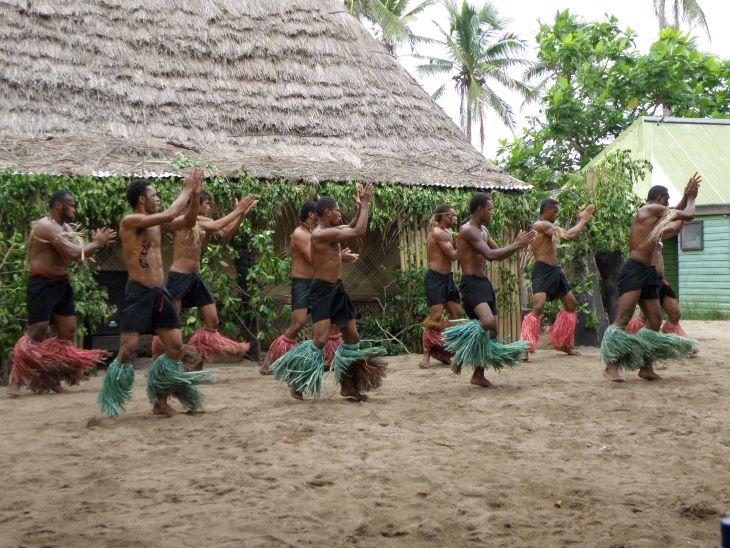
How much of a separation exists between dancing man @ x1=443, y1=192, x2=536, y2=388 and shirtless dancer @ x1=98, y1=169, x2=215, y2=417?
2.07m

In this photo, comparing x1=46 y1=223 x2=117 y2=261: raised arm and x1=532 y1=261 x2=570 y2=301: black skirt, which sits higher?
x1=46 y1=223 x2=117 y2=261: raised arm

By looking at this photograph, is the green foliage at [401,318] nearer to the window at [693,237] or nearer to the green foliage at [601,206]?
the green foliage at [601,206]

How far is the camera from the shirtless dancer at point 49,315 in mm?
6945

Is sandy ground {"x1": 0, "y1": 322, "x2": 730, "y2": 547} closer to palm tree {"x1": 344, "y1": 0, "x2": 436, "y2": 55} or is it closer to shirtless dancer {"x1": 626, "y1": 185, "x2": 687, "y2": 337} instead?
shirtless dancer {"x1": 626, "y1": 185, "x2": 687, "y2": 337}

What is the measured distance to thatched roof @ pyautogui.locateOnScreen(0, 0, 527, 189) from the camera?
1039cm

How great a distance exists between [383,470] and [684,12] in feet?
102

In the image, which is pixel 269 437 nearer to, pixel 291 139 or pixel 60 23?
pixel 291 139

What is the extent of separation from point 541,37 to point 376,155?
14254 mm

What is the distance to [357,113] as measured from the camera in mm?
12133

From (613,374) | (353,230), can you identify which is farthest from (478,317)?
(353,230)

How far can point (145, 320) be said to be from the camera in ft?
18.6

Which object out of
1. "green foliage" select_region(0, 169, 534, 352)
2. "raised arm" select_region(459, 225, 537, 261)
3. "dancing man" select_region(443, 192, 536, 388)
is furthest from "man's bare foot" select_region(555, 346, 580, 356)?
"raised arm" select_region(459, 225, 537, 261)

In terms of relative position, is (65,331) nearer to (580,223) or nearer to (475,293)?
(475,293)

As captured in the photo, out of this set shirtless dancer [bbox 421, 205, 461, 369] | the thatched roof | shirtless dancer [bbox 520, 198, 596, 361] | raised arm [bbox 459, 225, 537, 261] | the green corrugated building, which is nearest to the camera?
raised arm [bbox 459, 225, 537, 261]
